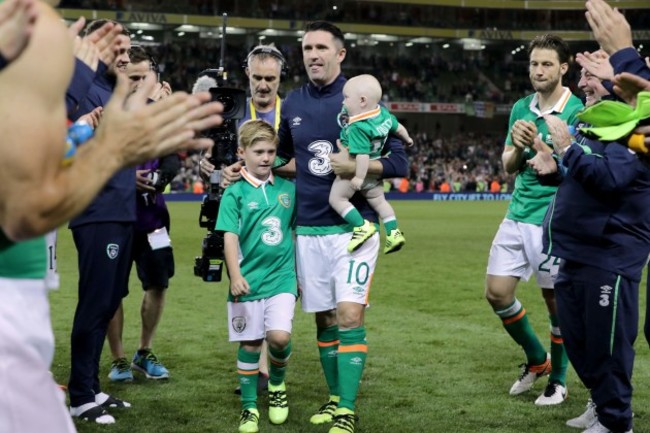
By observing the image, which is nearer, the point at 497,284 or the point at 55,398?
the point at 55,398

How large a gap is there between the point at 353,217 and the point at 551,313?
205 cm

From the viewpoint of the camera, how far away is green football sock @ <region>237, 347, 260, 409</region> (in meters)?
5.67

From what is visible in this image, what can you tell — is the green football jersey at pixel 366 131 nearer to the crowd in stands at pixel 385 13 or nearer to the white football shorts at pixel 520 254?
the white football shorts at pixel 520 254

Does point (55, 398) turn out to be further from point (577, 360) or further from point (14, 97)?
point (577, 360)

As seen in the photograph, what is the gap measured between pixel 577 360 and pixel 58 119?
3.94 m

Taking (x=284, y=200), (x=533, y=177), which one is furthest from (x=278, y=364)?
(x=533, y=177)

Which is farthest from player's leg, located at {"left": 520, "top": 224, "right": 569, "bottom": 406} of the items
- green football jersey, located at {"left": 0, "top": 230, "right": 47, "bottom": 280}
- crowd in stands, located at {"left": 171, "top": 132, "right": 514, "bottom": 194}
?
crowd in stands, located at {"left": 171, "top": 132, "right": 514, "bottom": 194}

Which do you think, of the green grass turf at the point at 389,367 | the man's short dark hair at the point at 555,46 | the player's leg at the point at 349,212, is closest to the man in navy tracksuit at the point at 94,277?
the green grass turf at the point at 389,367

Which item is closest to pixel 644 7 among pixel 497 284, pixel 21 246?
pixel 497 284

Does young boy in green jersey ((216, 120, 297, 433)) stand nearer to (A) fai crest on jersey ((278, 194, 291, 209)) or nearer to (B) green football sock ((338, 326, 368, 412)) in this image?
(A) fai crest on jersey ((278, 194, 291, 209))

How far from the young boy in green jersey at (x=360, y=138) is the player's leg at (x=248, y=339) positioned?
764mm

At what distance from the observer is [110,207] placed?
18.6ft

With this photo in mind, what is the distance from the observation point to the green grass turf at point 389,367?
5797mm

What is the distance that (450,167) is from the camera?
1965 inches
